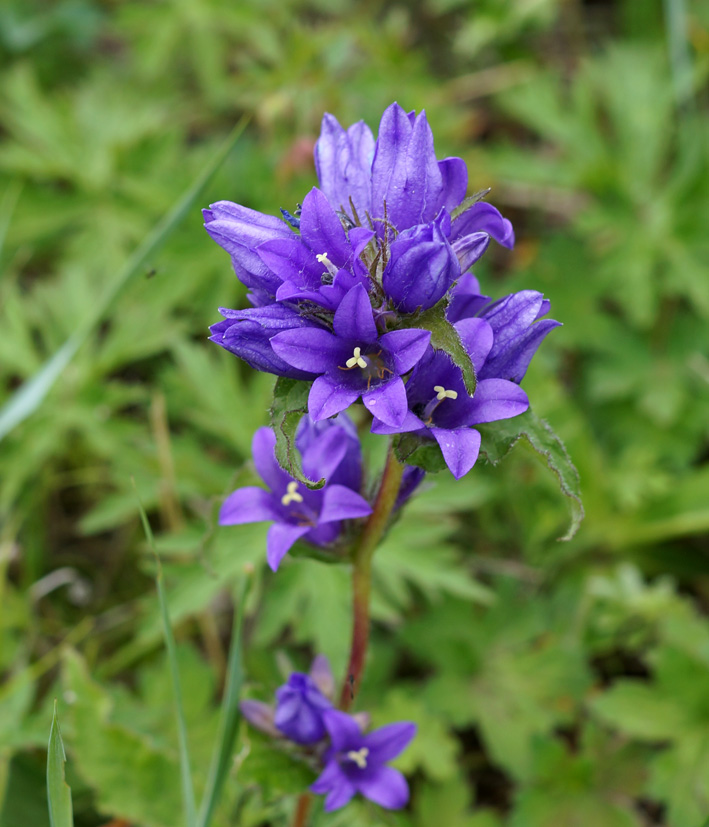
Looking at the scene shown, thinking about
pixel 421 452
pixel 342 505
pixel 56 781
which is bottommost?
pixel 56 781

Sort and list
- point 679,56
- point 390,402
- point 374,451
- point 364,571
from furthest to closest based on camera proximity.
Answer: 1. point 679,56
2. point 374,451
3. point 364,571
4. point 390,402

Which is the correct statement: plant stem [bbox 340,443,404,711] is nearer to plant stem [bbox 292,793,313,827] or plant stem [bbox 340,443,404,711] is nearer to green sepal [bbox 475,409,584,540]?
green sepal [bbox 475,409,584,540]

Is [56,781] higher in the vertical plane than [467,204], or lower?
lower

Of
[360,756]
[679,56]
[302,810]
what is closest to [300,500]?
[360,756]

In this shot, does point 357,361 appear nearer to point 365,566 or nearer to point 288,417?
point 288,417

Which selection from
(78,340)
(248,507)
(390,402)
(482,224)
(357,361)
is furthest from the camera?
(78,340)

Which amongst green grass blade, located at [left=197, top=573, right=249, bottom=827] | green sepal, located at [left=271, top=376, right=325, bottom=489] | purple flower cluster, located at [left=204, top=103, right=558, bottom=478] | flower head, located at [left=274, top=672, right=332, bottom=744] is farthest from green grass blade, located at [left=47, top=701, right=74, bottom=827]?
green sepal, located at [left=271, top=376, right=325, bottom=489]

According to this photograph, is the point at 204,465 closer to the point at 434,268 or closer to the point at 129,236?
the point at 129,236
